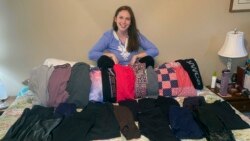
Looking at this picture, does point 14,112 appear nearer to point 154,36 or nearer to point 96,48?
point 96,48

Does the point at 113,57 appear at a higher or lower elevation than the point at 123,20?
lower

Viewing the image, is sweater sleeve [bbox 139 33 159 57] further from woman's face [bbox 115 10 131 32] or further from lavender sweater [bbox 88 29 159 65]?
woman's face [bbox 115 10 131 32]

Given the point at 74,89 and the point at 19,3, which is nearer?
the point at 74,89

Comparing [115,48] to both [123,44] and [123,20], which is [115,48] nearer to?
[123,44]

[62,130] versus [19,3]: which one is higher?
[19,3]

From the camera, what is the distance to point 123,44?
2.44 meters

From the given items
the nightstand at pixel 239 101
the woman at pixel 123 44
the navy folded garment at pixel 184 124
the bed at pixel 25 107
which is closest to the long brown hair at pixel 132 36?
the woman at pixel 123 44

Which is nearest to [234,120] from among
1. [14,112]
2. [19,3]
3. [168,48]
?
[168,48]

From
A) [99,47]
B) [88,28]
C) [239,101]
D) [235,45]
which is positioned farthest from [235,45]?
[88,28]

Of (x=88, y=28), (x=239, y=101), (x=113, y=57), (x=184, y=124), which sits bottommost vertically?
(x=239, y=101)

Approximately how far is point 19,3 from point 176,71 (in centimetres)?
164

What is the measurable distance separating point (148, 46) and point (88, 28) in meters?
0.65

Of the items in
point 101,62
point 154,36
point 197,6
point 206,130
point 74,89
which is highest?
point 197,6

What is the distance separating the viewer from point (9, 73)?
247 cm
